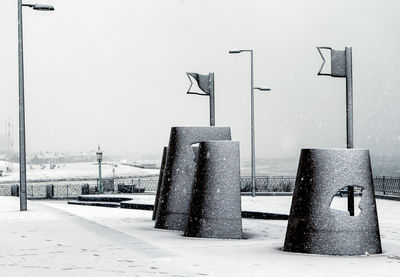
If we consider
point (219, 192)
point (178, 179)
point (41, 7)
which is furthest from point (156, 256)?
point (41, 7)

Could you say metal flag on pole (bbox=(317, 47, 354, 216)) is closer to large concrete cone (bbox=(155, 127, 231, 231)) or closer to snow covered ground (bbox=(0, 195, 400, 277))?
snow covered ground (bbox=(0, 195, 400, 277))

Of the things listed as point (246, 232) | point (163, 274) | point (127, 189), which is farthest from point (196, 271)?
point (127, 189)

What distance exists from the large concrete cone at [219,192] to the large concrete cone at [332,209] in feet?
8.03

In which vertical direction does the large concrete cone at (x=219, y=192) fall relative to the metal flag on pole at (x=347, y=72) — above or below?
below

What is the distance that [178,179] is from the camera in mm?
16219

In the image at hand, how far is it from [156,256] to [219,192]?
128 inches

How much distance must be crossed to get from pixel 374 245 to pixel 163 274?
156 inches

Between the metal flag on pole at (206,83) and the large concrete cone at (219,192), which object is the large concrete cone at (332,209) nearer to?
the large concrete cone at (219,192)

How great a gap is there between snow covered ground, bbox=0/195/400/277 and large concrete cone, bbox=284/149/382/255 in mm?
284

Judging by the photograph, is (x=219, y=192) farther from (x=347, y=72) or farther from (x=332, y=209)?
(x=347, y=72)

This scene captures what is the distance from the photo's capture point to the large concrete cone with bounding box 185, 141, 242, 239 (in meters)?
13.7

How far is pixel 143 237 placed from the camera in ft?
45.8

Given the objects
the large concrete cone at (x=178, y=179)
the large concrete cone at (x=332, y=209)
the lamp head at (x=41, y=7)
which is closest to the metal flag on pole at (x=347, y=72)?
the large concrete cone at (x=332, y=209)

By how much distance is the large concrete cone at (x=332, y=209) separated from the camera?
440 inches
